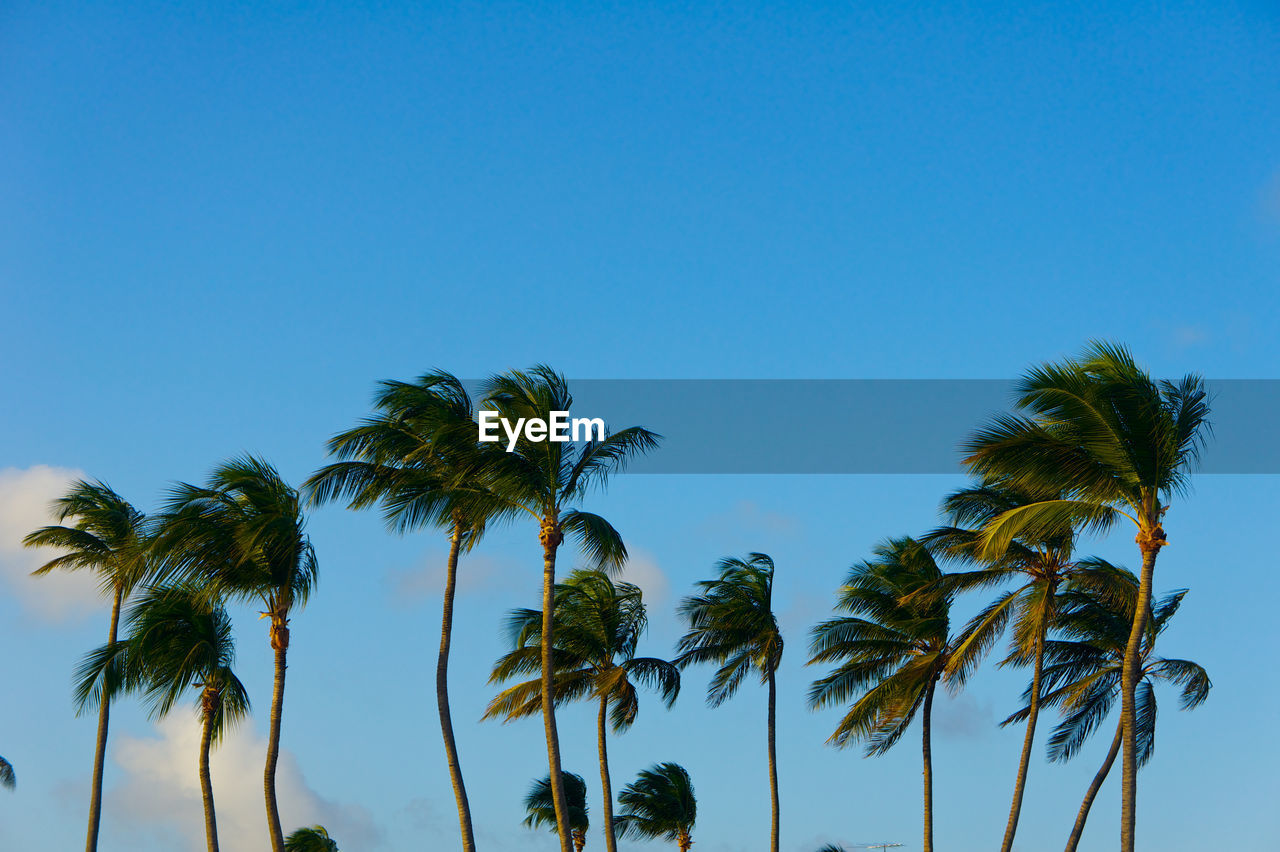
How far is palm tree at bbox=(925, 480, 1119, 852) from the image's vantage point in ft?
99.3

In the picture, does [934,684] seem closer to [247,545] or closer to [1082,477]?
[1082,477]

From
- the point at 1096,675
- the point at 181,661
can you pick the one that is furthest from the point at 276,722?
the point at 1096,675

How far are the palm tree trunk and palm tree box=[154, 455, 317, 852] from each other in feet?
6.60

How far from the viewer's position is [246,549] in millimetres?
26000

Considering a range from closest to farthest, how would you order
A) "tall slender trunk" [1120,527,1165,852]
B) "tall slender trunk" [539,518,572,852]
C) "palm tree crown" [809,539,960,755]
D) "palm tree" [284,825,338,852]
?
1. "tall slender trunk" [1120,527,1165,852]
2. "tall slender trunk" [539,518,572,852]
3. "palm tree crown" [809,539,960,755]
4. "palm tree" [284,825,338,852]

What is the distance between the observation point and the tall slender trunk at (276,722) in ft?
87.9

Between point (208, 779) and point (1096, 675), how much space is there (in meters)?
22.2

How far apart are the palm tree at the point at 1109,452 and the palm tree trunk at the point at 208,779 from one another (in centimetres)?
1702

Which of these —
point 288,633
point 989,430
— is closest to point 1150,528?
point 989,430

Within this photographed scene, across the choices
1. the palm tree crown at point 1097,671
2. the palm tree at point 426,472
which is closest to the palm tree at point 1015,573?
the palm tree crown at point 1097,671

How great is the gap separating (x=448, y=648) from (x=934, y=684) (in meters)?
15.2

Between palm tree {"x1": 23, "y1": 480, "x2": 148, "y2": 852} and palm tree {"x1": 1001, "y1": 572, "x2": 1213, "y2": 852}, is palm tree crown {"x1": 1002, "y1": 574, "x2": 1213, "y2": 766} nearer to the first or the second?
palm tree {"x1": 1001, "y1": 572, "x2": 1213, "y2": 852}

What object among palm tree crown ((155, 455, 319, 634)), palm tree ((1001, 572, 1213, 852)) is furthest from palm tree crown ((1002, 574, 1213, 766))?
palm tree crown ((155, 455, 319, 634))

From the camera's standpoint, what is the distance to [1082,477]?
23906 mm
